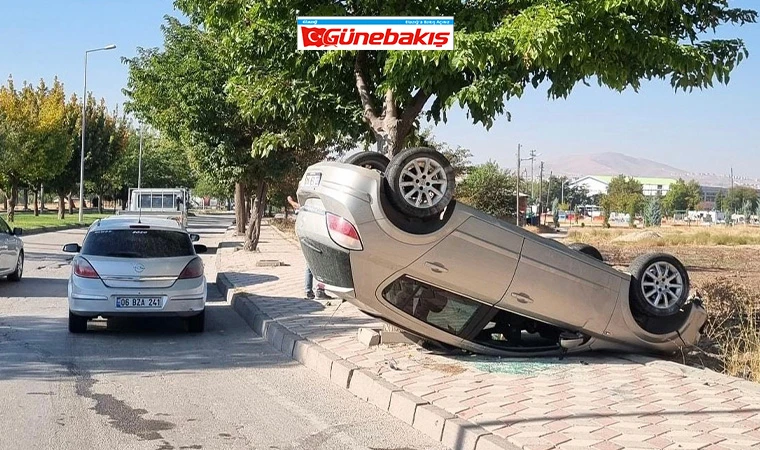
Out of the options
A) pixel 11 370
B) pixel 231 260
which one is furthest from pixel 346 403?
pixel 231 260

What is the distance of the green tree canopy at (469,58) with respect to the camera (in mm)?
8992

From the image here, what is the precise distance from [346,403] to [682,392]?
2907 millimetres

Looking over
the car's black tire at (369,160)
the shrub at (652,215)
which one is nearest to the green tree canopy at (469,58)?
the car's black tire at (369,160)

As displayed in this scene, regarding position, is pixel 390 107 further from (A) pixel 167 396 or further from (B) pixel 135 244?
(A) pixel 167 396

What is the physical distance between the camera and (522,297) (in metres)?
8.43

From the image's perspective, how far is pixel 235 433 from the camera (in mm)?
6449

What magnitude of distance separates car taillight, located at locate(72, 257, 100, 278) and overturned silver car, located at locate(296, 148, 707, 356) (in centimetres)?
356

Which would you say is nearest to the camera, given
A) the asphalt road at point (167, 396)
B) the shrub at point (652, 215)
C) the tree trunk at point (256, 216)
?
the asphalt road at point (167, 396)

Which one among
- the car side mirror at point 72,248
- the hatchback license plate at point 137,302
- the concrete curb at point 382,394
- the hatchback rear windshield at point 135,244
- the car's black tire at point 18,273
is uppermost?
the hatchback rear windshield at point 135,244

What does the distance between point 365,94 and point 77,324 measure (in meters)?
4.72

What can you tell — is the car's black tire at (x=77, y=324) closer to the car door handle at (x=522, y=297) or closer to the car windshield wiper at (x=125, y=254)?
the car windshield wiper at (x=125, y=254)

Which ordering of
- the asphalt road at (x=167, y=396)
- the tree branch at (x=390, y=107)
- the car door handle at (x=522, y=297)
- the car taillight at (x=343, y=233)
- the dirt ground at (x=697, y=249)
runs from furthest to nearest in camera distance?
the dirt ground at (x=697, y=249) → the tree branch at (x=390, y=107) → the car door handle at (x=522, y=297) → the car taillight at (x=343, y=233) → the asphalt road at (x=167, y=396)

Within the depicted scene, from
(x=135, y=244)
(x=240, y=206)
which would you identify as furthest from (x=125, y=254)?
(x=240, y=206)

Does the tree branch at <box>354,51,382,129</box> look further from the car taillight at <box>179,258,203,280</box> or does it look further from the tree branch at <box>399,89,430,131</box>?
the car taillight at <box>179,258,203,280</box>
